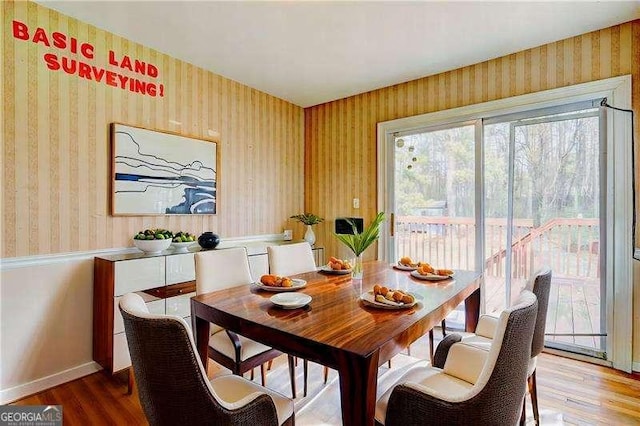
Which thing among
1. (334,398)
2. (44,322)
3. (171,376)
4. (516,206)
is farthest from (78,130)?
(516,206)

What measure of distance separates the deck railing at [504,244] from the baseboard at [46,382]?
304 cm

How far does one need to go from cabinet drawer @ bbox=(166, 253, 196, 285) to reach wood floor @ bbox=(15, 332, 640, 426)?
0.75 metres

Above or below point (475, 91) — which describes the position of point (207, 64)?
above

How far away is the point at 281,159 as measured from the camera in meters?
4.11

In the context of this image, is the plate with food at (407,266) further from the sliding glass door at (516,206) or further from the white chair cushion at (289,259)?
the sliding glass door at (516,206)

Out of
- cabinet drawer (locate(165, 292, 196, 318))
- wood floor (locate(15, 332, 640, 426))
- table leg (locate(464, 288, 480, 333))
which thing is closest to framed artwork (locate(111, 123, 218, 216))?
cabinet drawer (locate(165, 292, 196, 318))

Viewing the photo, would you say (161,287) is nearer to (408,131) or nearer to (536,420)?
(536,420)

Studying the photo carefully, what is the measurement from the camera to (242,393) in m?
→ 1.32

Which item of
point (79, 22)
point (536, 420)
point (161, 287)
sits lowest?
point (536, 420)

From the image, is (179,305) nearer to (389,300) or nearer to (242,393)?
(242,393)

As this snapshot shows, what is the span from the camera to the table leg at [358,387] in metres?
1.04

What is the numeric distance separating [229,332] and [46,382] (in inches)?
60.8

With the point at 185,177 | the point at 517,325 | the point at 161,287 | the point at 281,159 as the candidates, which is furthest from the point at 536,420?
the point at 281,159

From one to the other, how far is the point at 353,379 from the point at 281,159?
3.35 m
